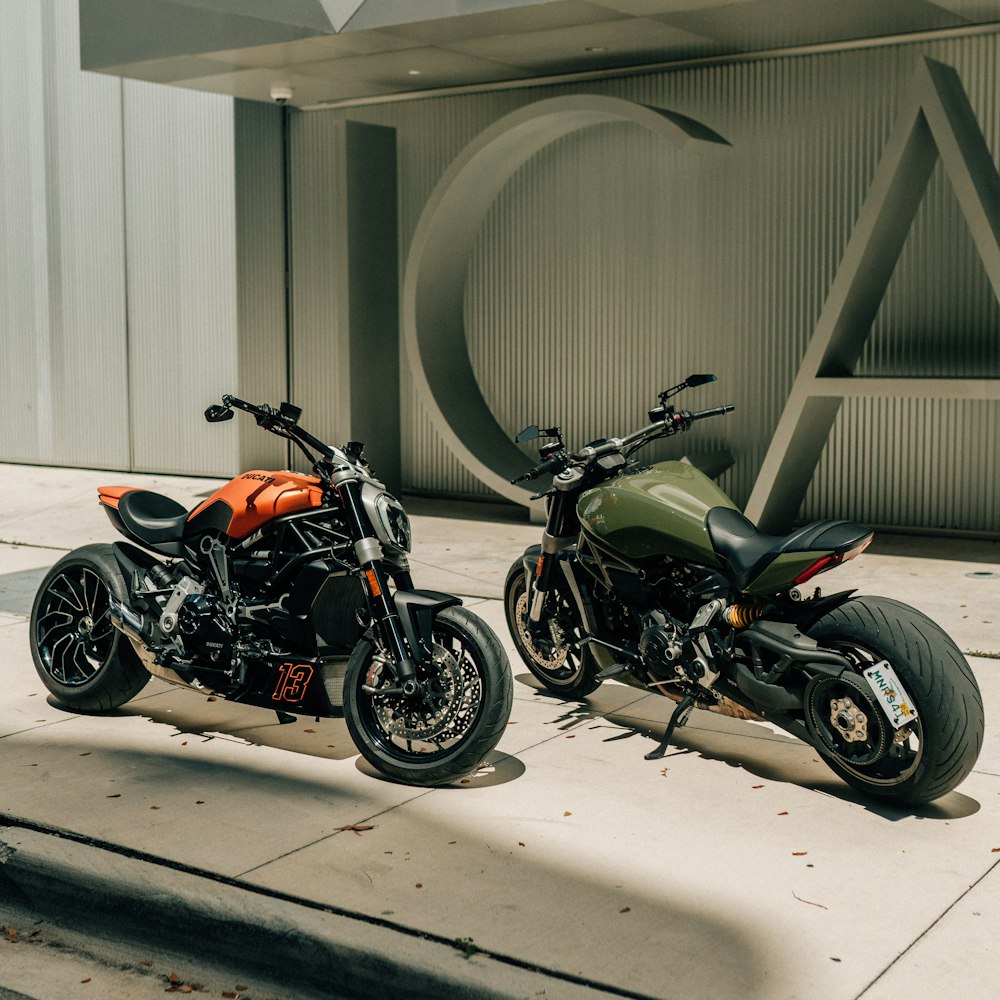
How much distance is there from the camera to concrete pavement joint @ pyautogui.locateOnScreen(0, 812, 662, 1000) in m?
3.67

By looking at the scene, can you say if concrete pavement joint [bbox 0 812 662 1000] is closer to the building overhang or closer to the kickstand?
the kickstand

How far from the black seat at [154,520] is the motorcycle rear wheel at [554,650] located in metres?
1.44

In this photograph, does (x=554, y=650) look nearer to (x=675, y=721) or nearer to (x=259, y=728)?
(x=675, y=721)

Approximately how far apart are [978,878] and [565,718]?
83.6 inches

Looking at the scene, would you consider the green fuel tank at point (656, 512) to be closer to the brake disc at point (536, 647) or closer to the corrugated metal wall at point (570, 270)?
the brake disc at point (536, 647)

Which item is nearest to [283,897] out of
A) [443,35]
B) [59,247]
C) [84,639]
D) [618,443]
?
[84,639]

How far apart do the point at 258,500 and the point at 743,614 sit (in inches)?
71.4

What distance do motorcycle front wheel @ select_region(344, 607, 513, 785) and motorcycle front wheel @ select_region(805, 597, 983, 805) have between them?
3.46ft

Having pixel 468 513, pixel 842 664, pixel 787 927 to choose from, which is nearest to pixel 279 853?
pixel 787 927

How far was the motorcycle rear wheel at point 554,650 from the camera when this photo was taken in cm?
621

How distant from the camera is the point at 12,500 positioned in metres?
13.1

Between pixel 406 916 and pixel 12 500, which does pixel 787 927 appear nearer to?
pixel 406 916

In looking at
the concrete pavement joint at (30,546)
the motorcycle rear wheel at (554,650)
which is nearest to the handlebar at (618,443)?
the motorcycle rear wheel at (554,650)

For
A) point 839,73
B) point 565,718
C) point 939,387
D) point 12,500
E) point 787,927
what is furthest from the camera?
point 12,500
